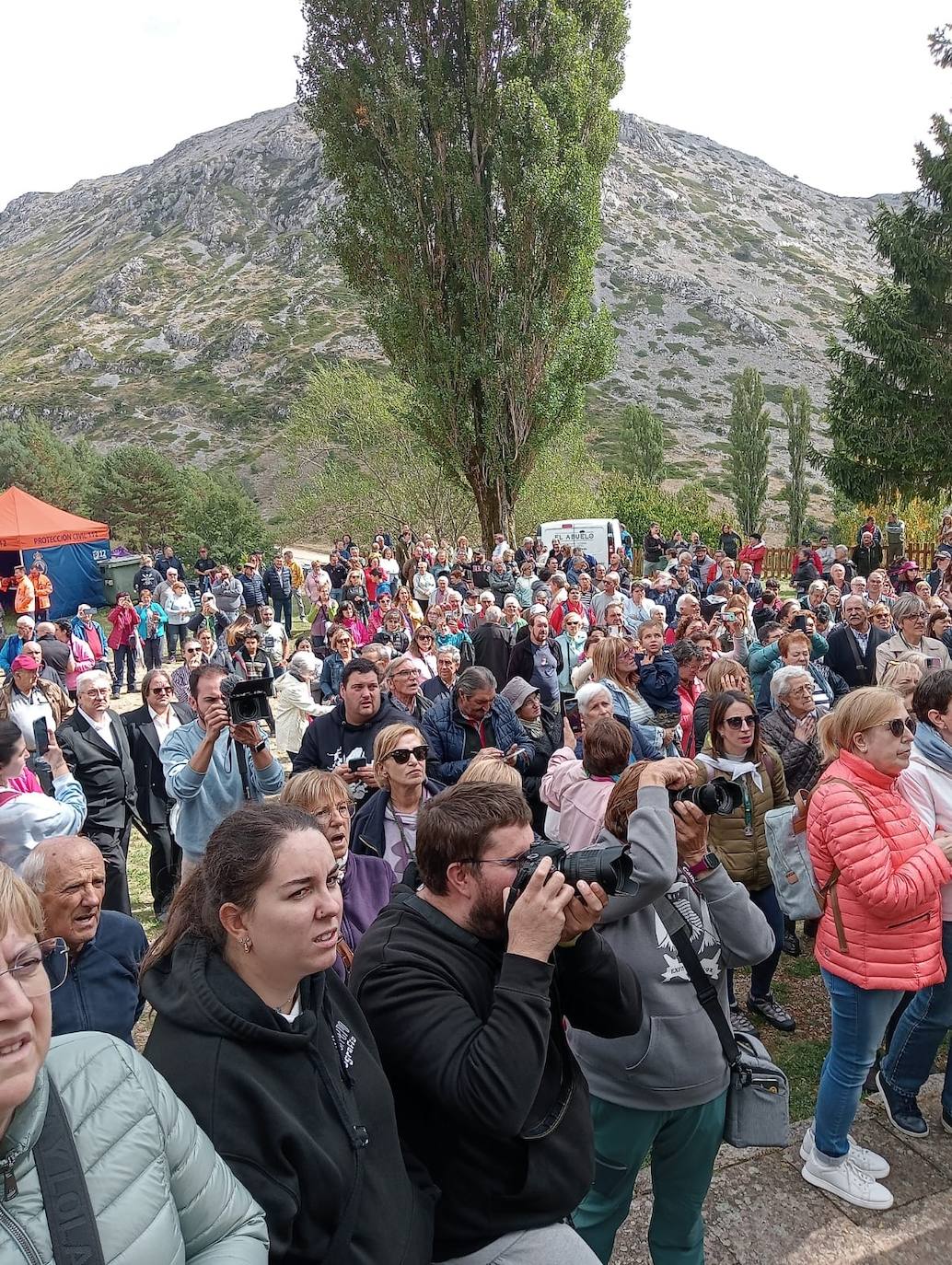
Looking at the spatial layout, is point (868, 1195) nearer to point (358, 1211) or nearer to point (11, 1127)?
point (358, 1211)

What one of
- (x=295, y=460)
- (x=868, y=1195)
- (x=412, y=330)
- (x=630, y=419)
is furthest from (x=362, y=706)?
(x=630, y=419)

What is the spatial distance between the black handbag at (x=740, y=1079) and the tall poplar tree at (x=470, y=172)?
723 inches

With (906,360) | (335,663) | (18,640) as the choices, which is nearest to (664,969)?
(335,663)

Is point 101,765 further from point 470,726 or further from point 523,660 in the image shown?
point 523,660

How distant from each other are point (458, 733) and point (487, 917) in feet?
9.88

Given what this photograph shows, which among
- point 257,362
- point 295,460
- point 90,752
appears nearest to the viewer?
point 90,752

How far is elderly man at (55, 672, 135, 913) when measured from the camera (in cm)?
486

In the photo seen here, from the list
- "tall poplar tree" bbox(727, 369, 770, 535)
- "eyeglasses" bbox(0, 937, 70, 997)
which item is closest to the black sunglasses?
"eyeglasses" bbox(0, 937, 70, 997)

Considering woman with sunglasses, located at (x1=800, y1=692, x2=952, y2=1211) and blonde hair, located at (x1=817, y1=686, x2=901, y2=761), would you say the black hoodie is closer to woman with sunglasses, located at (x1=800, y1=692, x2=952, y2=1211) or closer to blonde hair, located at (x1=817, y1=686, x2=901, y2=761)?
woman with sunglasses, located at (x1=800, y1=692, x2=952, y2=1211)

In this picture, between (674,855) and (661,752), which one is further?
(661,752)

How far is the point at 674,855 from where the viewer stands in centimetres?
218

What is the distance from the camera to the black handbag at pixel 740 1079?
2295 mm

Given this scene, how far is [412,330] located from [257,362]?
63.9m

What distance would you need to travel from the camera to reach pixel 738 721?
3.77m
